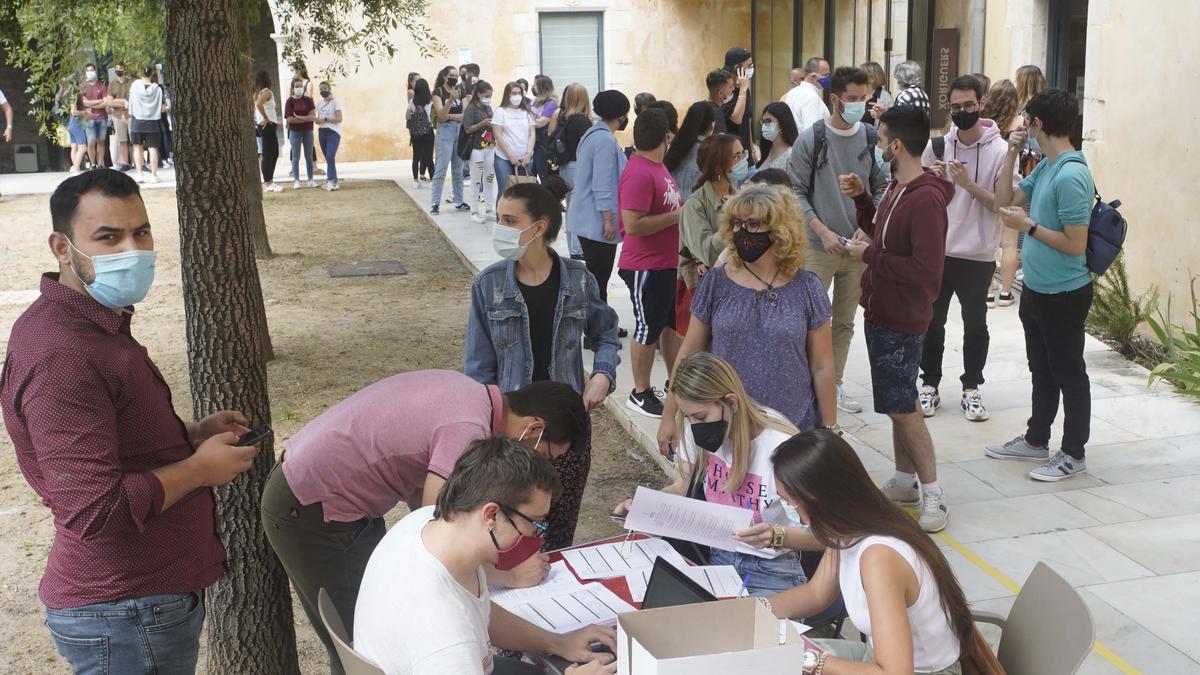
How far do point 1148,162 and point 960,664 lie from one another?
649 cm

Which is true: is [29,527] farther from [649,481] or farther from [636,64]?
[636,64]

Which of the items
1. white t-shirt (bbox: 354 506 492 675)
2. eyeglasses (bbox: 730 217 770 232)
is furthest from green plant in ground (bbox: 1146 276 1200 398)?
white t-shirt (bbox: 354 506 492 675)

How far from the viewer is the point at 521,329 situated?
464 cm

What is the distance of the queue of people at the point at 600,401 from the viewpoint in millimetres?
2666

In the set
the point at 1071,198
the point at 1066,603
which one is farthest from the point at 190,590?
the point at 1071,198

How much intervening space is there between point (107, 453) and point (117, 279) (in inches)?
16.3

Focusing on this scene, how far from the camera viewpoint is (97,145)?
851 inches

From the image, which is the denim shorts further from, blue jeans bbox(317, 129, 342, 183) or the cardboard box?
blue jeans bbox(317, 129, 342, 183)

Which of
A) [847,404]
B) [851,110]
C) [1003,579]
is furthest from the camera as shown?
[847,404]

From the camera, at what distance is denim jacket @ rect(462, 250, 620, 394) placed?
4.62 metres

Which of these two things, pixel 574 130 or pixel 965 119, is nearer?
pixel 965 119

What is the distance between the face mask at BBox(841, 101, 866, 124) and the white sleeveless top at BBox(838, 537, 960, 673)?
4.07m

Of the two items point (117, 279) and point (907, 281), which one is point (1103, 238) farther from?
point (117, 279)

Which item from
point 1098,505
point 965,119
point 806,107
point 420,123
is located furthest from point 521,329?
point 420,123
